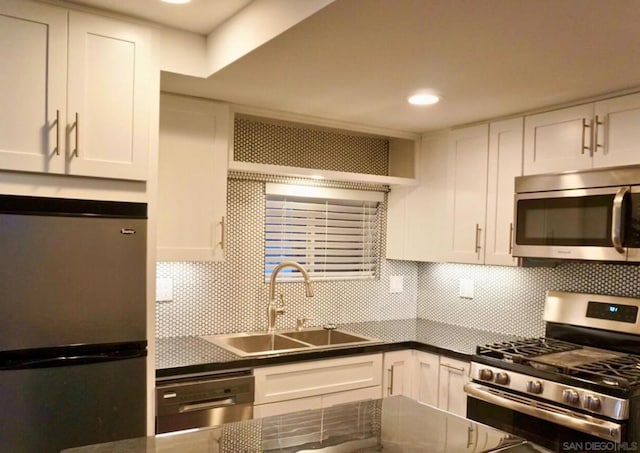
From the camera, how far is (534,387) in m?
2.25

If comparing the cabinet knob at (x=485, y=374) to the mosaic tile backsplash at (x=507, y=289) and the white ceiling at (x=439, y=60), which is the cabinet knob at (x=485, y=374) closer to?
the mosaic tile backsplash at (x=507, y=289)

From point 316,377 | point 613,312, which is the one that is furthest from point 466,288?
point 316,377

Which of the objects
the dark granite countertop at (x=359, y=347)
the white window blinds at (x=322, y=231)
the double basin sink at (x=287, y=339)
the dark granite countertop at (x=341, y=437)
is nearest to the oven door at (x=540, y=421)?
the dark granite countertop at (x=359, y=347)

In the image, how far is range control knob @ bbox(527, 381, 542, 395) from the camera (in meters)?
2.23

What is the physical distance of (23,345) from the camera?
1.81 meters

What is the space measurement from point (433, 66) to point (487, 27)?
0.40 meters

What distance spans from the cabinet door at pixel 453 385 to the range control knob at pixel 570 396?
1.97 ft

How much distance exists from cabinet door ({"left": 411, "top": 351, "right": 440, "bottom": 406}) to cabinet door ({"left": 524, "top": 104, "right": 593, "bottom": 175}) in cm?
113

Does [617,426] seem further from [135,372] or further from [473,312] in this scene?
[135,372]

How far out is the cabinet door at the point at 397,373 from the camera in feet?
9.43

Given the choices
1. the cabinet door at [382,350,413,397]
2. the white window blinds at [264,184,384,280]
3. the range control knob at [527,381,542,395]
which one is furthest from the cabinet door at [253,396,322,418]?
the range control knob at [527,381,542,395]

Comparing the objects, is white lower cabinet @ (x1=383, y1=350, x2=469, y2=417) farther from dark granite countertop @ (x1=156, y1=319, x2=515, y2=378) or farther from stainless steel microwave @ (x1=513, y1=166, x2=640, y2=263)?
stainless steel microwave @ (x1=513, y1=166, x2=640, y2=263)

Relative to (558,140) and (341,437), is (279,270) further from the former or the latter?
(341,437)

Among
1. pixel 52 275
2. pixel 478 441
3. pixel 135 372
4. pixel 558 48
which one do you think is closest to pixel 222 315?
pixel 135 372
